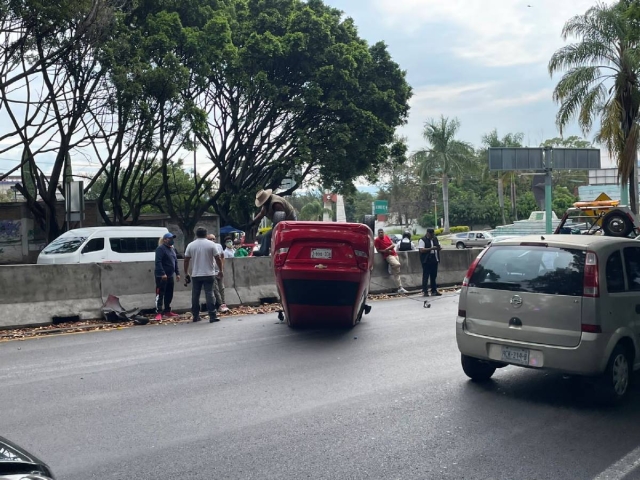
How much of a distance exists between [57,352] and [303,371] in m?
3.65

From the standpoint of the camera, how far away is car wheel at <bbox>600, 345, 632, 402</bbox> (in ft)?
21.8

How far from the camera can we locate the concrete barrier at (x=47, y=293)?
461 inches

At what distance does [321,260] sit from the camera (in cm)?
1026

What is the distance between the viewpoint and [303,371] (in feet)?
26.9

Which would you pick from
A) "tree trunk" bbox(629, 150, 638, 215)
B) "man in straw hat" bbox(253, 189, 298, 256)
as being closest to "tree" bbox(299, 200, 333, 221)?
"tree trunk" bbox(629, 150, 638, 215)

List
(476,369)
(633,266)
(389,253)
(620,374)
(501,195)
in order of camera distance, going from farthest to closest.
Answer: (501,195), (389,253), (476,369), (633,266), (620,374)

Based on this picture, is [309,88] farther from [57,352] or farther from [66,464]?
[66,464]

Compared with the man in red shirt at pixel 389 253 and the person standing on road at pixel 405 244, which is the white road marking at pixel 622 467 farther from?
the person standing on road at pixel 405 244

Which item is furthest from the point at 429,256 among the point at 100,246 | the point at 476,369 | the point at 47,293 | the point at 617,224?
the point at 100,246

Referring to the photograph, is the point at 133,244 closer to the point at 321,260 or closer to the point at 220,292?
the point at 220,292

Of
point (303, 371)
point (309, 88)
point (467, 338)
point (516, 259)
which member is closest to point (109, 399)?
point (303, 371)

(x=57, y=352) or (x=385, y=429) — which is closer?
(x=385, y=429)

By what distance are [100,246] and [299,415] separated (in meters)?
16.8

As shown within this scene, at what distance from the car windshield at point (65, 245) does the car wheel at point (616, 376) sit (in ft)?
57.5
